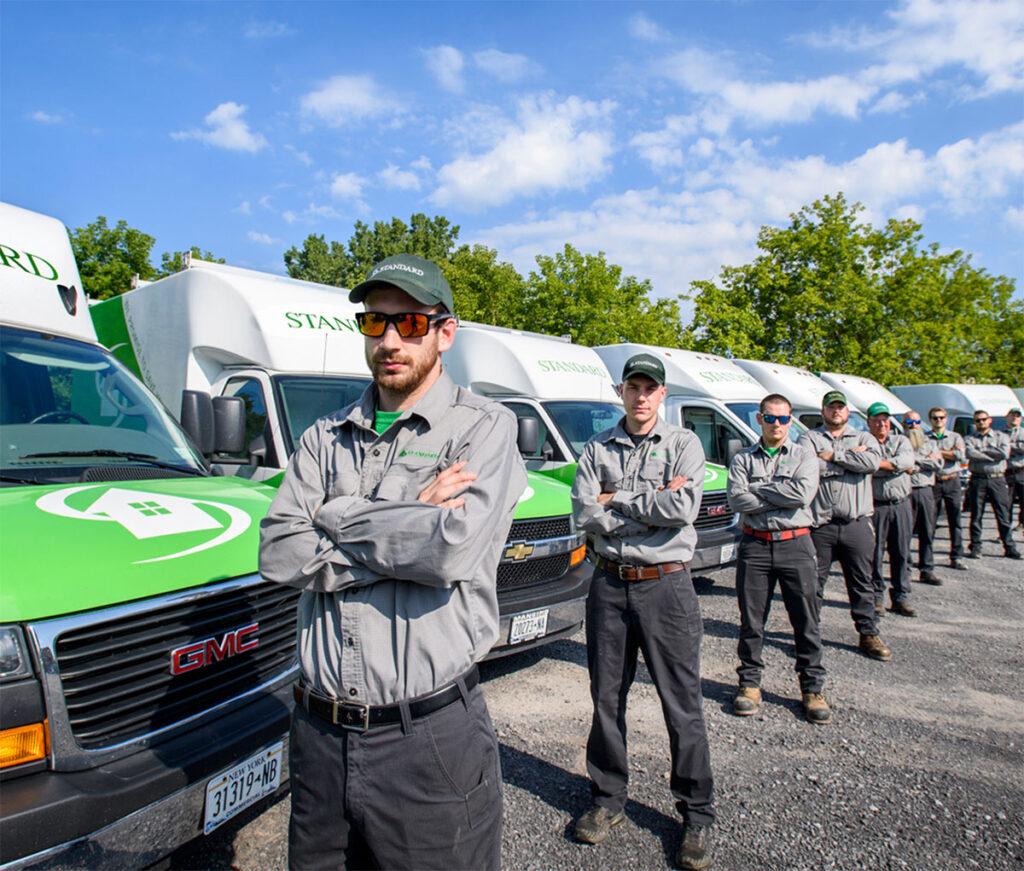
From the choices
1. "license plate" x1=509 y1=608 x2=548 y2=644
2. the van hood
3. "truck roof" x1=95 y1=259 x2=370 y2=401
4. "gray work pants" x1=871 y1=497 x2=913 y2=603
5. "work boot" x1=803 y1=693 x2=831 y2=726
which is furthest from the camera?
"gray work pants" x1=871 y1=497 x2=913 y2=603

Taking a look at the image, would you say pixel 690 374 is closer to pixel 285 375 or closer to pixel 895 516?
pixel 895 516

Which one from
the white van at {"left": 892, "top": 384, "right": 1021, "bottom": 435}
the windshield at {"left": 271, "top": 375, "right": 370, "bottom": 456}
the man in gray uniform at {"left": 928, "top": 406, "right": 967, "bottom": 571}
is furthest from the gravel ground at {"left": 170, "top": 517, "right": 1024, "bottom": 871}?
the white van at {"left": 892, "top": 384, "right": 1021, "bottom": 435}

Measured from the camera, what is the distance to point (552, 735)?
4.18m

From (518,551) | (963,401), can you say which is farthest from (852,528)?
(963,401)

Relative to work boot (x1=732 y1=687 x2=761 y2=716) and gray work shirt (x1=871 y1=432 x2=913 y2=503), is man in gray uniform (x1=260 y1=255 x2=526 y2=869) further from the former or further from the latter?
Result: gray work shirt (x1=871 y1=432 x2=913 y2=503)

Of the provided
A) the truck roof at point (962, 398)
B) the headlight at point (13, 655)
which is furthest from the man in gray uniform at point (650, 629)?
the truck roof at point (962, 398)

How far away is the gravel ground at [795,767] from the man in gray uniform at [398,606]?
0.96 m

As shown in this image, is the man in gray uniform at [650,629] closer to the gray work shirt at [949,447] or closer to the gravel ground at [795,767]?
the gravel ground at [795,767]

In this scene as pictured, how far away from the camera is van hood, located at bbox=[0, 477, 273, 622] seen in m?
2.10

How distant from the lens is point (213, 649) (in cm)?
252

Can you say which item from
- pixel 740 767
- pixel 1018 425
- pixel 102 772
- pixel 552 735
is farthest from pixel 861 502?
pixel 1018 425

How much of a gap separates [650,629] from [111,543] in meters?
2.28

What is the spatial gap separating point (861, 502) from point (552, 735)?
3377 mm

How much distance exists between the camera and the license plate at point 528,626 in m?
4.37
